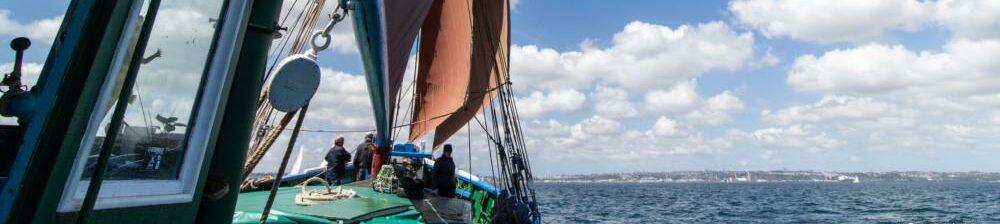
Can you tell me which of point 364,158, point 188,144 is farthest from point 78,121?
point 364,158

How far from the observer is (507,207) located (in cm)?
912

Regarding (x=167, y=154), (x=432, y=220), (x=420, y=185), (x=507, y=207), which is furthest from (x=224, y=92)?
(x=507, y=207)

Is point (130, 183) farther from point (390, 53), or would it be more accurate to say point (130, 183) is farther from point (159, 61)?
point (390, 53)

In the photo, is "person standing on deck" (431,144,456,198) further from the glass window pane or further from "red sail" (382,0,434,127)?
the glass window pane

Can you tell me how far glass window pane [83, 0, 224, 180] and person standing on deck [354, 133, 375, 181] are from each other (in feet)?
33.8

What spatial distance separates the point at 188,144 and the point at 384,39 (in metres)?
1.30

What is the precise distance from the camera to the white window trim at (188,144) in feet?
5.25

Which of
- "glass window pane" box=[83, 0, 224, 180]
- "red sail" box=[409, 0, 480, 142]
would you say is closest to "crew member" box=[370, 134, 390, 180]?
"red sail" box=[409, 0, 480, 142]

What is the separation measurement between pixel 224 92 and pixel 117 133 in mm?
613

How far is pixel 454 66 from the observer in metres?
15.5

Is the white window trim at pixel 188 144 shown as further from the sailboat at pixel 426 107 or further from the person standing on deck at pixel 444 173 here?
the person standing on deck at pixel 444 173

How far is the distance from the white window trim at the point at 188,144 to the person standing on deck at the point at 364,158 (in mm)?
10176

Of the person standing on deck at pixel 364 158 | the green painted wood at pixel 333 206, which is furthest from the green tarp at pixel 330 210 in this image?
the person standing on deck at pixel 364 158

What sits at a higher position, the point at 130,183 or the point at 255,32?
the point at 255,32
